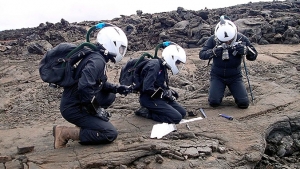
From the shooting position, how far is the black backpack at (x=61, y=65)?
427 centimetres

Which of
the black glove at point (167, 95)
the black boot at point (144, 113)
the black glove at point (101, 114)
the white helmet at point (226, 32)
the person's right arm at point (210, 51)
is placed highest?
the white helmet at point (226, 32)

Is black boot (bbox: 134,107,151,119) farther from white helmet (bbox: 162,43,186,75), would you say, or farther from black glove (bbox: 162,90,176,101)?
white helmet (bbox: 162,43,186,75)

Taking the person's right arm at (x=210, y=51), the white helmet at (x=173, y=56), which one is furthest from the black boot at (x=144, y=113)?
the person's right arm at (x=210, y=51)

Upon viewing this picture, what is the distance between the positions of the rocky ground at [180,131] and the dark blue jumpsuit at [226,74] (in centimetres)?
24

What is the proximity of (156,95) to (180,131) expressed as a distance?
1182 mm

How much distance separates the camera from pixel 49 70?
4281 mm

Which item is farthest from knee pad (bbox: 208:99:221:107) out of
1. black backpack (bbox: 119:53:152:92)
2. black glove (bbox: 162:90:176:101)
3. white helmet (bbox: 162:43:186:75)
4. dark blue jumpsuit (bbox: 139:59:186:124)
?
black backpack (bbox: 119:53:152:92)

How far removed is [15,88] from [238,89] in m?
5.65

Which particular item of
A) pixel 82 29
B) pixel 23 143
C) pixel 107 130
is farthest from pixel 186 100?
pixel 82 29

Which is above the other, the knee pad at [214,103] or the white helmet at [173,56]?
the white helmet at [173,56]

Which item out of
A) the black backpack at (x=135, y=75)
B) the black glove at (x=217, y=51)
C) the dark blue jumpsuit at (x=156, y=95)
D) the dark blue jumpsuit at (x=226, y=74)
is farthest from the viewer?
the dark blue jumpsuit at (x=226, y=74)

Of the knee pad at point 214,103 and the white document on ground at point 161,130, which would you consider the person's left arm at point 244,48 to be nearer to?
the knee pad at point 214,103

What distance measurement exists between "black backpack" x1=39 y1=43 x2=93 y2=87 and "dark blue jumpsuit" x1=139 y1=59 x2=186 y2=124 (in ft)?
4.67

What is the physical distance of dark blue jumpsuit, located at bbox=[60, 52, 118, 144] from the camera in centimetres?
420
